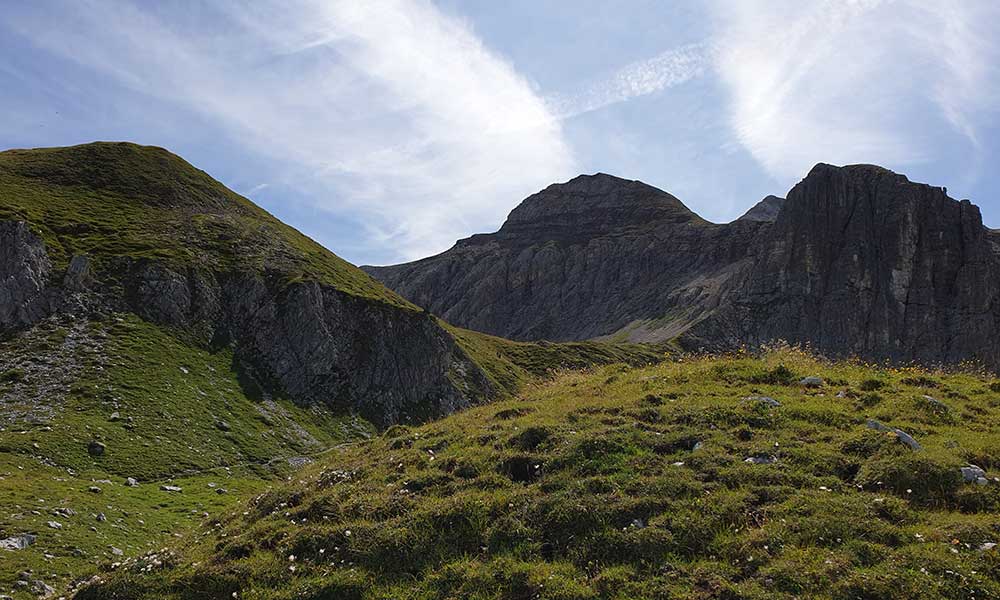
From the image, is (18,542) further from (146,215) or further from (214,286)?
(146,215)

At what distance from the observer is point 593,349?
530ft

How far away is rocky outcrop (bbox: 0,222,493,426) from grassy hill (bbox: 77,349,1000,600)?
4146 centimetres

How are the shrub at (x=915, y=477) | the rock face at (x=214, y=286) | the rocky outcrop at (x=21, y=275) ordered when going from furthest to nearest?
the rock face at (x=214, y=286) → the rocky outcrop at (x=21, y=275) → the shrub at (x=915, y=477)

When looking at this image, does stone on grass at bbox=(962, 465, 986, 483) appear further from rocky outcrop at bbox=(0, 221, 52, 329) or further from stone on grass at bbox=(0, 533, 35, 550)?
rocky outcrop at bbox=(0, 221, 52, 329)

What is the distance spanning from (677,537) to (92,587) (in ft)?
40.7

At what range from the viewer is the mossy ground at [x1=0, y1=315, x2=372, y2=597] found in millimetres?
21656

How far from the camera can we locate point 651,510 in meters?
12.6

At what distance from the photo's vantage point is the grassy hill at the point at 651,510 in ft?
35.0

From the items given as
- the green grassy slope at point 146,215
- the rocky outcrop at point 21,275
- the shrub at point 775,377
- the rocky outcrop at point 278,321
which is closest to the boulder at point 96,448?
the rocky outcrop at point 278,321

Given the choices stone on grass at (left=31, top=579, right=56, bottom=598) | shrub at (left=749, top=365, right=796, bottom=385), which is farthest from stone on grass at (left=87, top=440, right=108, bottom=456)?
shrub at (left=749, top=365, right=796, bottom=385)

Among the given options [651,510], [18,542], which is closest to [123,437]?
[18,542]

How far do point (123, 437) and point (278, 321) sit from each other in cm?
2658

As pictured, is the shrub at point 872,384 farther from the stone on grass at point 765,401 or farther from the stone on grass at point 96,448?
the stone on grass at point 96,448

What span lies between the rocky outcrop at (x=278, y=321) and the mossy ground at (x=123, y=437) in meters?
2.35
